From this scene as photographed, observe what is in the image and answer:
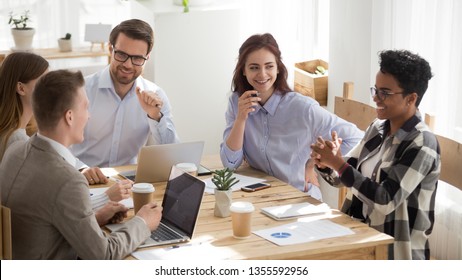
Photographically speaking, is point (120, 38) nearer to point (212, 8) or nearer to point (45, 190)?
point (45, 190)

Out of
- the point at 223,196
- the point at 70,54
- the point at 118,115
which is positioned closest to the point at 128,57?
the point at 118,115

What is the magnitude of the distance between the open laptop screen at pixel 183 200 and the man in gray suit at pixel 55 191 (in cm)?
18

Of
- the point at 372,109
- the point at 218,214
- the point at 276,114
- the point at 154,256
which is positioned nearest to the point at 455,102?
the point at 372,109

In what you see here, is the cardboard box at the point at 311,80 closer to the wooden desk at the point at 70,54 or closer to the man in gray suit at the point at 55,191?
the wooden desk at the point at 70,54

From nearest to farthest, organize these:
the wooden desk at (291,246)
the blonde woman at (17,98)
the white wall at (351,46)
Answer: the wooden desk at (291,246), the blonde woman at (17,98), the white wall at (351,46)

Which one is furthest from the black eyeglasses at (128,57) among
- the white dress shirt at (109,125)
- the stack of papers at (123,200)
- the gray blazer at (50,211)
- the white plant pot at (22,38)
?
the white plant pot at (22,38)

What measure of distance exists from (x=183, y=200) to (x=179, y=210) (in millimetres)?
40

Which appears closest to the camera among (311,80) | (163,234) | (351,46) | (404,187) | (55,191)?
(55,191)

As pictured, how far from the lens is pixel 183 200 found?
2590mm

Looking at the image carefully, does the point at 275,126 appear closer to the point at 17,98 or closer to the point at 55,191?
the point at 17,98

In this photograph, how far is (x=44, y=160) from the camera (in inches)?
91.6

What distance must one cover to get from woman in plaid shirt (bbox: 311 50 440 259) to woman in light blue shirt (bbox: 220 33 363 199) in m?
0.51

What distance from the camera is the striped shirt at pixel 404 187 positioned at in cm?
266

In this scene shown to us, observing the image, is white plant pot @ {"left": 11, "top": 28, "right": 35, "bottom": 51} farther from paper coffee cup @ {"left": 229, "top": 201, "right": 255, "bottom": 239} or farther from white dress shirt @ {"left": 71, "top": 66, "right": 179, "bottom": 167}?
paper coffee cup @ {"left": 229, "top": 201, "right": 255, "bottom": 239}
